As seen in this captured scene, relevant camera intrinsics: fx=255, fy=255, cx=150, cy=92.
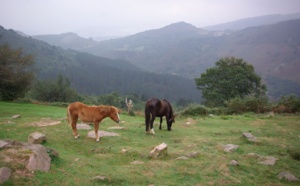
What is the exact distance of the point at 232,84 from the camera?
4788 cm

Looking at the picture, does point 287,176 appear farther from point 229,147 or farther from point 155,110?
point 155,110

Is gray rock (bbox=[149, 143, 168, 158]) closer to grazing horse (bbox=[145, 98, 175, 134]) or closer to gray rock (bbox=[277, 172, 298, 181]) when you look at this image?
gray rock (bbox=[277, 172, 298, 181])

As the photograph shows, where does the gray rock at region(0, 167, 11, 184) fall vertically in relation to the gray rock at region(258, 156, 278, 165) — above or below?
above

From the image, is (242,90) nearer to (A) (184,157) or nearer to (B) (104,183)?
(A) (184,157)

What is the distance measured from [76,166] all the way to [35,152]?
5.01ft

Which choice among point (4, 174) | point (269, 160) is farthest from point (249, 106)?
point (4, 174)

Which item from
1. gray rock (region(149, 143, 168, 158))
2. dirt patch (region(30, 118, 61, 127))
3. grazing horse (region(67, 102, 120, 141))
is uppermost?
grazing horse (region(67, 102, 120, 141))

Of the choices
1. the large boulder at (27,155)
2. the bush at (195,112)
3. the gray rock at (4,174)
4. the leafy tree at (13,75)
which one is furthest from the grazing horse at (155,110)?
the leafy tree at (13,75)

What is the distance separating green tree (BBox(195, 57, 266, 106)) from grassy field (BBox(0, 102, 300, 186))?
32.6m

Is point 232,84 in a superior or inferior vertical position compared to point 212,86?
superior

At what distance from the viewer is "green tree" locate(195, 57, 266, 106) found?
47750 millimetres

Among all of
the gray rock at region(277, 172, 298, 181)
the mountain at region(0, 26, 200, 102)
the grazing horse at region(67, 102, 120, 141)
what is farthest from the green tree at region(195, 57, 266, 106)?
the mountain at region(0, 26, 200, 102)

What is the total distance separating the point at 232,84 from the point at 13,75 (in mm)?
36603

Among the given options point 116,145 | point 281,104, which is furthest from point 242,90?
point 116,145
